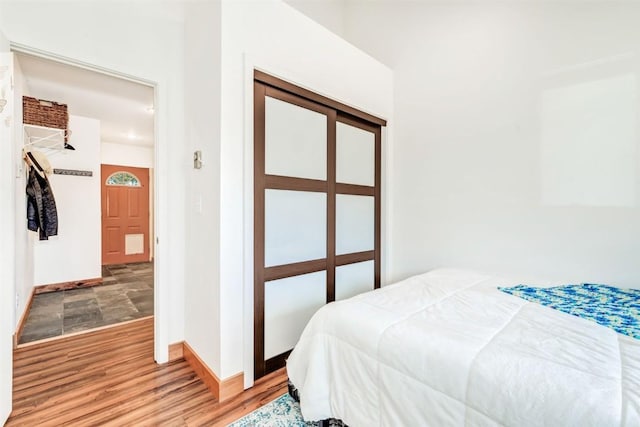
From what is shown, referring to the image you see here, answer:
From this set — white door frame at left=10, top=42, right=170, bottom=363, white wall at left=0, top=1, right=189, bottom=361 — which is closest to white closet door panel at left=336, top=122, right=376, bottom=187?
white wall at left=0, top=1, right=189, bottom=361

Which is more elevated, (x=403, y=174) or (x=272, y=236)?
(x=403, y=174)

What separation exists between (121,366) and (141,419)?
2.37 feet

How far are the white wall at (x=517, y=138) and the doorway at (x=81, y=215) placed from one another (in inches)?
102

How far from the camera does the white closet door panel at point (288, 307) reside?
6.61 feet

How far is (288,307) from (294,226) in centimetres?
60

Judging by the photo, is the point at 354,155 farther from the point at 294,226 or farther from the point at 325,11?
the point at 325,11

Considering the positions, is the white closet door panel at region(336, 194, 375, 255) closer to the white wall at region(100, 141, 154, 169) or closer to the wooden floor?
the wooden floor

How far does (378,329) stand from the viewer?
1.21m

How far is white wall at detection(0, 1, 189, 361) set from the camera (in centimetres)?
196

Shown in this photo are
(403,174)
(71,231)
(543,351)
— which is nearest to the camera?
(543,351)

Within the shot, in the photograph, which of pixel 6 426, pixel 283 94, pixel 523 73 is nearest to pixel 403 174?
pixel 523 73

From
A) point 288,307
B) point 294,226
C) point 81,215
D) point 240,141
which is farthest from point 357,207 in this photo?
point 81,215

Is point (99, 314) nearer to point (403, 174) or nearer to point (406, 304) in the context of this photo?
point (406, 304)

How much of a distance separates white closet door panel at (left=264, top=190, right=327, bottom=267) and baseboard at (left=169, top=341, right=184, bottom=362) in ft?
3.39
